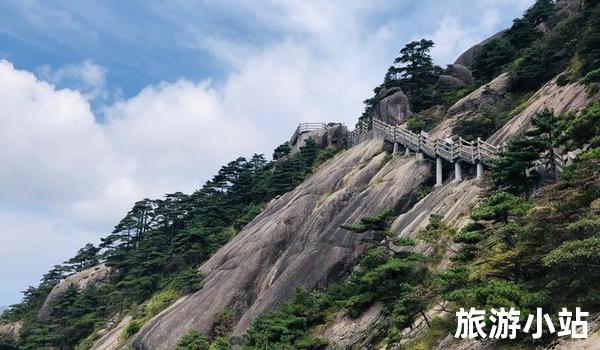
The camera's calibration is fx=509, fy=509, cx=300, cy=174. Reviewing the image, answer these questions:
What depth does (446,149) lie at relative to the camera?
2795 centimetres

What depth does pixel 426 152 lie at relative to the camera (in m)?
29.9

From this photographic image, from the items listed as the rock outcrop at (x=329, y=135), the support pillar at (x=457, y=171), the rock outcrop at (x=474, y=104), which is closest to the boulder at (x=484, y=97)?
the rock outcrop at (x=474, y=104)

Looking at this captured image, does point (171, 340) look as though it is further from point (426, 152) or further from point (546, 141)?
point (546, 141)

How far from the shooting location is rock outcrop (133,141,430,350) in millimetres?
27172

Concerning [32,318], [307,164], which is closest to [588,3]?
[307,164]

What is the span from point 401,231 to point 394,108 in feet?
86.2

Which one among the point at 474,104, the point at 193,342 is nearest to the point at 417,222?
the point at 193,342

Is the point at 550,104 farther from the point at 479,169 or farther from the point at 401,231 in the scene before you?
the point at 401,231

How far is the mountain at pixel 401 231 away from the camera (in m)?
13.4

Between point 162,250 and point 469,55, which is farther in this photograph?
point 469,55

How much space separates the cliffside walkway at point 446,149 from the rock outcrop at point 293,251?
3.10ft

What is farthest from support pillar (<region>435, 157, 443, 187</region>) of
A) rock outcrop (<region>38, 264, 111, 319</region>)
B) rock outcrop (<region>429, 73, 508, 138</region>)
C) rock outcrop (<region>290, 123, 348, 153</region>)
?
rock outcrop (<region>38, 264, 111, 319</region>)

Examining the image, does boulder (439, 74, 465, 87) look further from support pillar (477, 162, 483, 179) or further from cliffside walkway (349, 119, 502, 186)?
support pillar (477, 162, 483, 179)

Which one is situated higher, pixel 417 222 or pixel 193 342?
pixel 417 222
